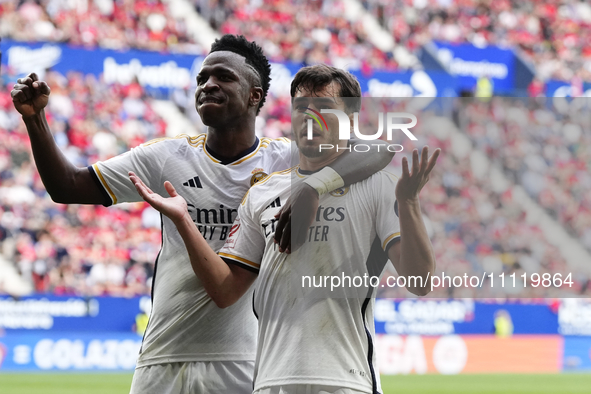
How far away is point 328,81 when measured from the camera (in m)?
2.91

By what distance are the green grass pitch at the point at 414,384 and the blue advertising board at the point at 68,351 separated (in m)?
0.18

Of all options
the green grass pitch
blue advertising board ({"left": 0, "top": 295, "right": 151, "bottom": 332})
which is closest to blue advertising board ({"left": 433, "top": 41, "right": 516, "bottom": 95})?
the green grass pitch

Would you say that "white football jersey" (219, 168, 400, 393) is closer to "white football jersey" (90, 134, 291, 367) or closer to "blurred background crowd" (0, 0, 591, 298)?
"blurred background crowd" (0, 0, 591, 298)

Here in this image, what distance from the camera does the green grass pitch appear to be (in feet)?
36.3

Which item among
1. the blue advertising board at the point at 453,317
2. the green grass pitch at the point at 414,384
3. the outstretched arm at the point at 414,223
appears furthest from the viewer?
the blue advertising board at the point at 453,317

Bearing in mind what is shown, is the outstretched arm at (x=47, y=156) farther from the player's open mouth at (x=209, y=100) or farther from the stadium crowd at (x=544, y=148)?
the stadium crowd at (x=544, y=148)

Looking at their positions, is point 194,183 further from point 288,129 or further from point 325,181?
point 288,129

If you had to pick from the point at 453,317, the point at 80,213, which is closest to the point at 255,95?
the point at 453,317

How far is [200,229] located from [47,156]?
78 centimetres

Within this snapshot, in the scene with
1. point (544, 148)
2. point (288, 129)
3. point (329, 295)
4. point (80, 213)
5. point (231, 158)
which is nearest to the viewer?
point (329, 295)

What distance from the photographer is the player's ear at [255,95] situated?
3.65m

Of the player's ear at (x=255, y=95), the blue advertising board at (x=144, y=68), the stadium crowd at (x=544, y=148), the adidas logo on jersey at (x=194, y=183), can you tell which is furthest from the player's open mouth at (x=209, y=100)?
the blue advertising board at (x=144, y=68)

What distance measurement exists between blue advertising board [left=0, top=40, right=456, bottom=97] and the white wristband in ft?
46.1

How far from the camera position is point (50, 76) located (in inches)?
695
